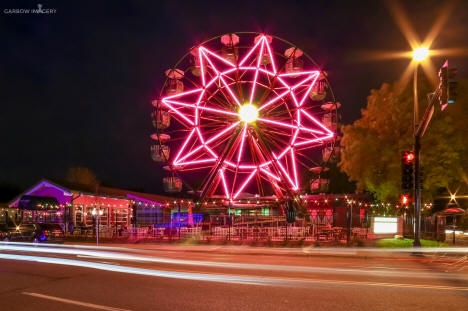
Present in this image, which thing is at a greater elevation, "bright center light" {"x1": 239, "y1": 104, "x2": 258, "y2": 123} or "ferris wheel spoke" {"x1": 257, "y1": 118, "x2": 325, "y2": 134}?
"bright center light" {"x1": 239, "y1": 104, "x2": 258, "y2": 123}

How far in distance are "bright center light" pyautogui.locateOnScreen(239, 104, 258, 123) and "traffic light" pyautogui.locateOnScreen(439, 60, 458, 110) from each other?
15.8m

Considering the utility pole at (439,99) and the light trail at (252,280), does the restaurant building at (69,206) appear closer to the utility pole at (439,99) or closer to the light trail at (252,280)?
the utility pole at (439,99)

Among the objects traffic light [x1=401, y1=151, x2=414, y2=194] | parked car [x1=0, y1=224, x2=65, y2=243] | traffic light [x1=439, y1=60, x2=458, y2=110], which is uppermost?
traffic light [x1=439, y1=60, x2=458, y2=110]

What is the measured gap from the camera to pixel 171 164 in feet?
104

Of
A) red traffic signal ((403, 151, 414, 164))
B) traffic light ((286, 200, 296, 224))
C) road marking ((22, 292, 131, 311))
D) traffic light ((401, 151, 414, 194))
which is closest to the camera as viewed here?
road marking ((22, 292, 131, 311))

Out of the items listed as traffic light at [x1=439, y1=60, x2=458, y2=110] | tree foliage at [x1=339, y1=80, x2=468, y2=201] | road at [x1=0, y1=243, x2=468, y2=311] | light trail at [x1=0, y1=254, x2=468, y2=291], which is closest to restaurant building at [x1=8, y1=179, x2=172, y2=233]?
tree foliage at [x1=339, y1=80, x2=468, y2=201]

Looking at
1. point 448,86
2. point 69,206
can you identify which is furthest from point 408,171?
point 69,206

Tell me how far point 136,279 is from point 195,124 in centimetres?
2075

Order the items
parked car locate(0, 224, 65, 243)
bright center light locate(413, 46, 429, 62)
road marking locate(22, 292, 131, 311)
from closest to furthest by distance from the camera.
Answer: road marking locate(22, 292, 131, 311) → bright center light locate(413, 46, 429, 62) → parked car locate(0, 224, 65, 243)

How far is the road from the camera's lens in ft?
27.3

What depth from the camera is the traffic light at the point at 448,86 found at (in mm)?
14993

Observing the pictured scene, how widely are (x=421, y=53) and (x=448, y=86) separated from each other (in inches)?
195

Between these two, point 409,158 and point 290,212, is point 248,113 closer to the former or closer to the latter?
point 290,212

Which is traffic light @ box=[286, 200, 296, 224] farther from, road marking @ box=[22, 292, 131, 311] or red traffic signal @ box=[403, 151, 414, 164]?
road marking @ box=[22, 292, 131, 311]
